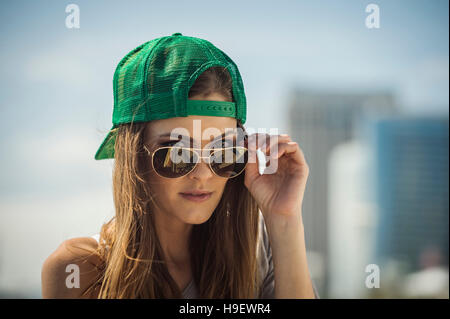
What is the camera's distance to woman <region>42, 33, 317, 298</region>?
2219 mm

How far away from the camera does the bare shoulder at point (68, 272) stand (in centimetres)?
219

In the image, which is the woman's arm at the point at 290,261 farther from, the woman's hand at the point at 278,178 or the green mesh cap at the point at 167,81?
the green mesh cap at the point at 167,81

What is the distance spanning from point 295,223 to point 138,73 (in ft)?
4.27

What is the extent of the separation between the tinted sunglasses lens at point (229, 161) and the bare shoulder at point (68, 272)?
3.01ft

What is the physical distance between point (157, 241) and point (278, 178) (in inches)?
34.5

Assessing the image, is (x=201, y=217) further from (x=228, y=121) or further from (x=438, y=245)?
(x=438, y=245)

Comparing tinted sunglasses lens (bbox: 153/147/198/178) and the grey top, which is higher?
tinted sunglasses lens (bbox: 153/147/198/178)

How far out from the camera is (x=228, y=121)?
236 centimetres

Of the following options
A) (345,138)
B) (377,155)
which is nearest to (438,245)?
(377,155)

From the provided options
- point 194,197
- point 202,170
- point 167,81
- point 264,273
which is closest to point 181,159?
point 202,170
